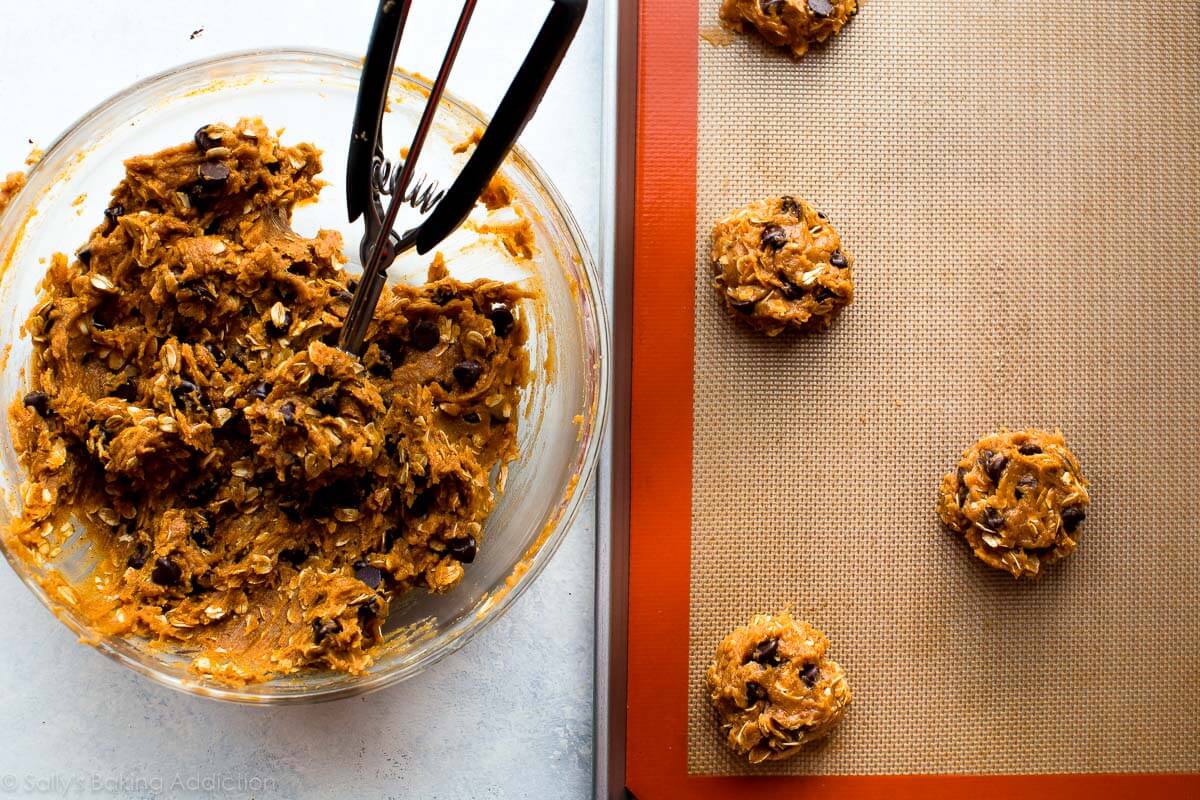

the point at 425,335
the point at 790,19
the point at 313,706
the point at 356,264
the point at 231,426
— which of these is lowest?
the point at 313,706

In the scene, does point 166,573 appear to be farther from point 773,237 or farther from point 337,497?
point 773,237

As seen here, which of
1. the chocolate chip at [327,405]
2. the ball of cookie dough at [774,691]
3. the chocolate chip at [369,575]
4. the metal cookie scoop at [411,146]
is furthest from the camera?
the ball of cookie dough at [774,691]

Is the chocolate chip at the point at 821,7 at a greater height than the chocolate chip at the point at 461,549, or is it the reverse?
the chocolate chip at the point at 821,7

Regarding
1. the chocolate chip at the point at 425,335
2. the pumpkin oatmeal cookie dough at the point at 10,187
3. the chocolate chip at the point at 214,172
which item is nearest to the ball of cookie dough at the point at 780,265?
the chocolate chip at the point at 425,335

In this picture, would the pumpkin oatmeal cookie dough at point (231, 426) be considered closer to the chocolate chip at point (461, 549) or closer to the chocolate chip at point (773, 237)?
the chocolate chip at point (461, 549)

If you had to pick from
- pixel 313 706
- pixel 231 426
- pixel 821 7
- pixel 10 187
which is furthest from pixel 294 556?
pixel 821 7

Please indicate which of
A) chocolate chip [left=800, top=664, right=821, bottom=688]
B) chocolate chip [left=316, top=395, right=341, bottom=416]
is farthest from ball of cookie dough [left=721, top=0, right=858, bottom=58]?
chocolate chip [left=800, top=664, right=821, bottom=688]

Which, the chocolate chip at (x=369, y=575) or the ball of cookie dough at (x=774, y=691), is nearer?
the chocolate chip at (x=369, y=575)
